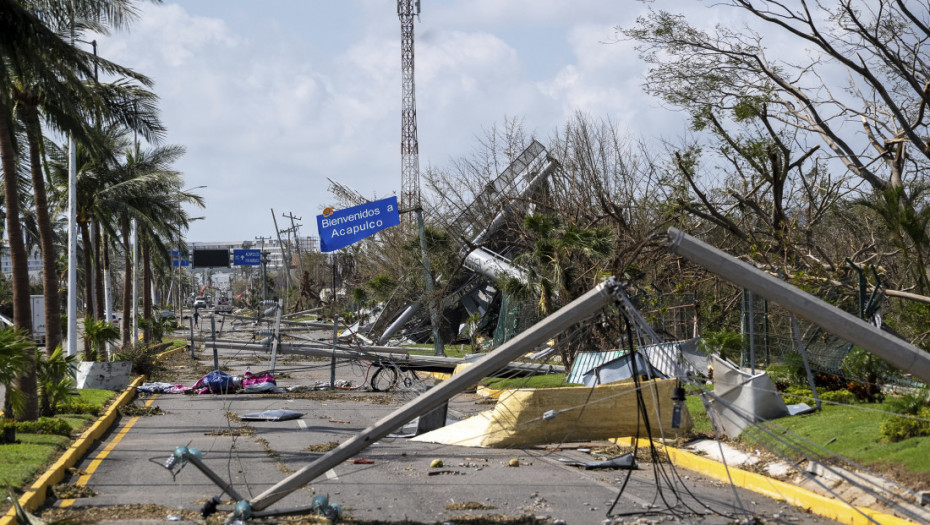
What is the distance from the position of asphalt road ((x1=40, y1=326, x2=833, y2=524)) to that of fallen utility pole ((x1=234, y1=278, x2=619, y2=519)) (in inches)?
28.5

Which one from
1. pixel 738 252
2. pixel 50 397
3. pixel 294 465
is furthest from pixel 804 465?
pixel 738 252

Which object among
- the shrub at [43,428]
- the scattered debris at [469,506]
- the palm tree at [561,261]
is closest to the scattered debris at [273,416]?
the shrub at [43,428]

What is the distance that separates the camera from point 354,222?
2753cm

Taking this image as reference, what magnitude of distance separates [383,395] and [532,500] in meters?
13.5

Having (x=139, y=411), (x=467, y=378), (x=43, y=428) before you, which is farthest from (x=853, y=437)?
(x=139, y=411)

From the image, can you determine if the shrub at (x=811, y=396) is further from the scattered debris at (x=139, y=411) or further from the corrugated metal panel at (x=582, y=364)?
the scattered debris at (x=139, y=411)

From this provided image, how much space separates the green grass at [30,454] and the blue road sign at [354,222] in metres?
12.2

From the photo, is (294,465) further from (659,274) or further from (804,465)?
(659,274)

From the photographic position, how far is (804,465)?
418 inches

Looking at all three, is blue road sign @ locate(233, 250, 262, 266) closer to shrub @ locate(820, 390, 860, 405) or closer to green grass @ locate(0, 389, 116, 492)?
green grass @ locate(0, 389, 116, 492)

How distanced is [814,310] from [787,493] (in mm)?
3214

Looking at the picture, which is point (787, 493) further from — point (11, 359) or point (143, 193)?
point (143, 193)

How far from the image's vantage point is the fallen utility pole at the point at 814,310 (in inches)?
285

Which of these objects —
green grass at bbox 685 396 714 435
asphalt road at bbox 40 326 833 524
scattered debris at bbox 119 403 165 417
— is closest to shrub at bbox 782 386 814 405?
green grass at bbox 685 396 714 435
